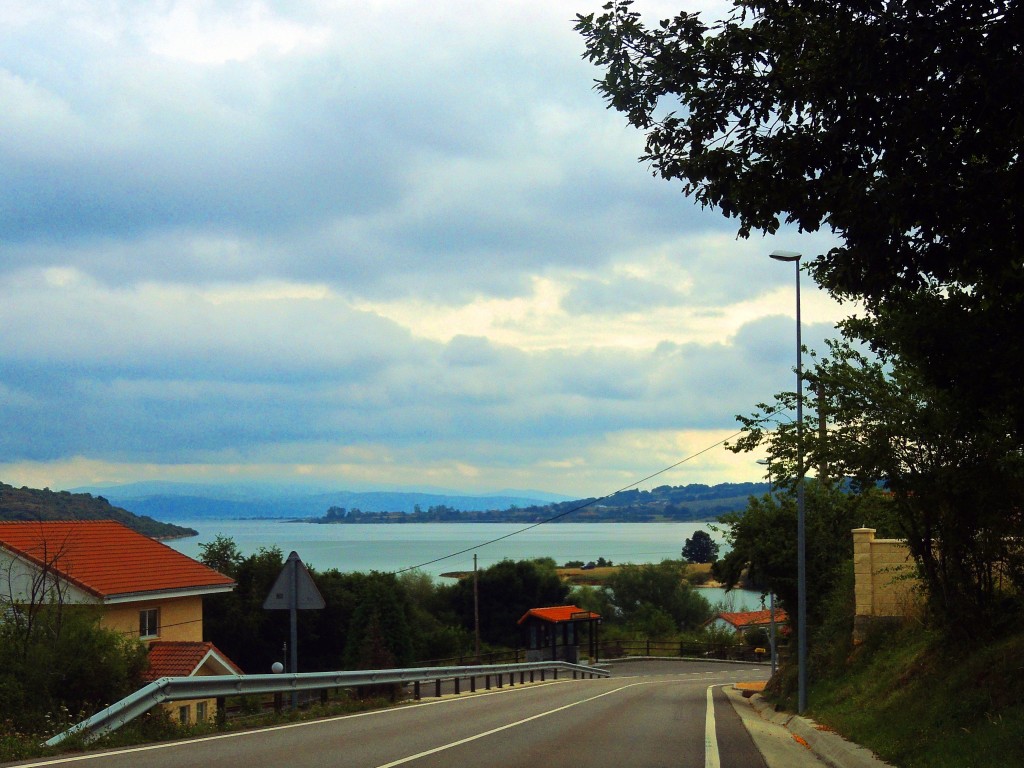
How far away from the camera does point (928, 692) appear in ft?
47.3

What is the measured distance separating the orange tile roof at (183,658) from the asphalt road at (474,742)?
1141 cm

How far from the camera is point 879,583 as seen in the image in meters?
22.0

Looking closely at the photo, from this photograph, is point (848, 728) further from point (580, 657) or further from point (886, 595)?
point (580, 657)

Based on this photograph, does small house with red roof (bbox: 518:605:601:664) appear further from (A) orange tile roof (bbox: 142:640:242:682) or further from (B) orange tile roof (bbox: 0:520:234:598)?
(A) orange tile roof (bbox: 142:640:242:682)

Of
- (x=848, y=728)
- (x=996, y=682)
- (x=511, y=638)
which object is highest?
(x=996, y=682)

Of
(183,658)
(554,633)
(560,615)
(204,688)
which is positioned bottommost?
(554,633)

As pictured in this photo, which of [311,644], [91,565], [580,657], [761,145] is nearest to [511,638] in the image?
[580,657]

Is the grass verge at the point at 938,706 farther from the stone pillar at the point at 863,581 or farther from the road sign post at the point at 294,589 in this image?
the road sign post at the point at 294,589

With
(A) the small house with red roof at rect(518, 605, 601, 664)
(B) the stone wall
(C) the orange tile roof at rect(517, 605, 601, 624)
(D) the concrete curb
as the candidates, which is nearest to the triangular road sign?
(D) the concrete curb

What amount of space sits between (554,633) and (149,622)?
118 feet

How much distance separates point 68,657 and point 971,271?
43.6 ft

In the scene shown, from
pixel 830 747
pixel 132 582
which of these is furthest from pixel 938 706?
pixel 132 582

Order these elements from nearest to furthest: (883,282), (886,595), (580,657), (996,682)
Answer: (883,282) → (996,682) → (886,595) → (580,657)

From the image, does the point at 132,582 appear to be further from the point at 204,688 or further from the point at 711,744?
the point at 711,744
